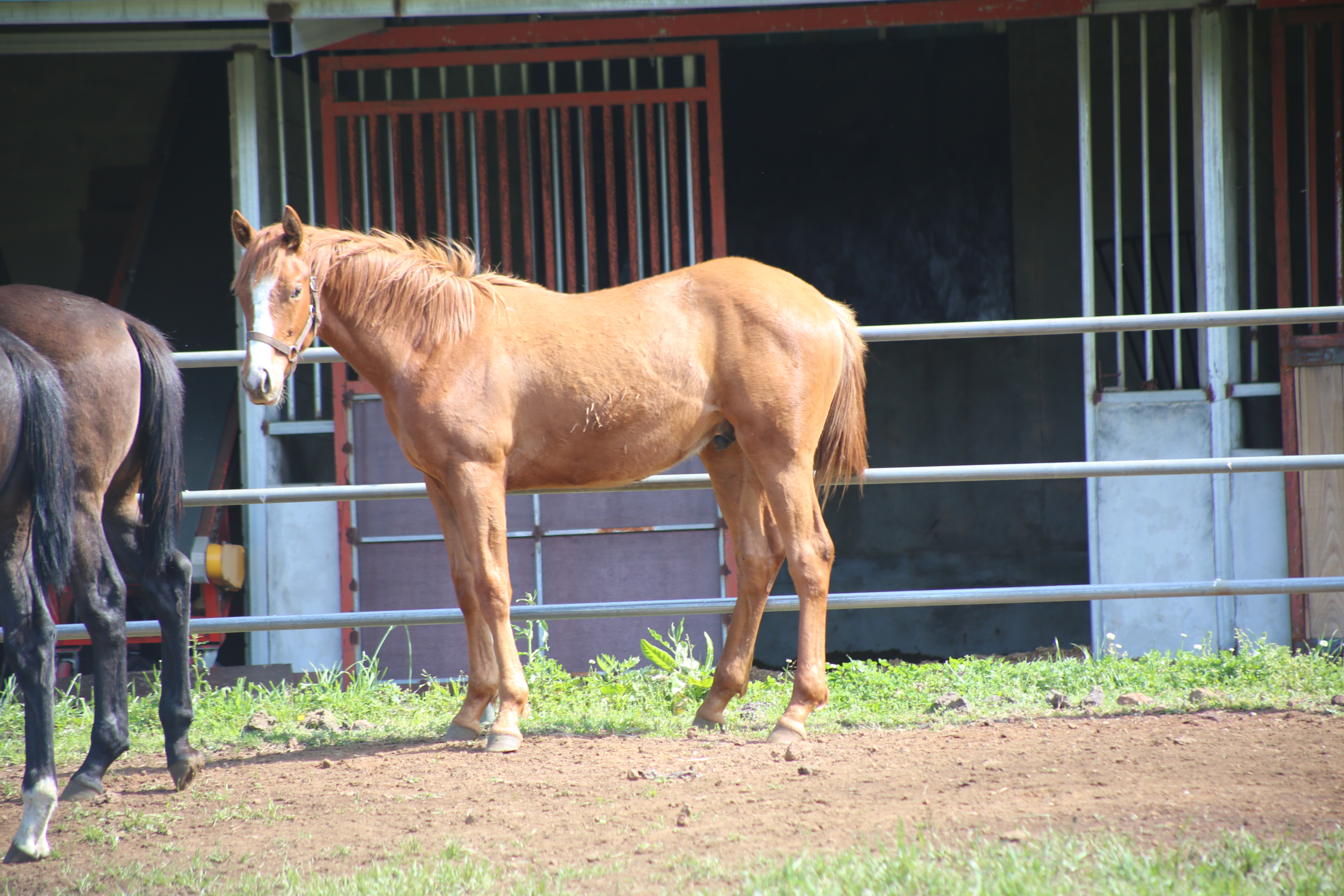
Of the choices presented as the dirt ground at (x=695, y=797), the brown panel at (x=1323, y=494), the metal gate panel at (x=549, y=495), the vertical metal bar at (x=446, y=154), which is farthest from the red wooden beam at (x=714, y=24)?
the dirt ground at (x=695, y=797)

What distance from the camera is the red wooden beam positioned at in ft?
19.3

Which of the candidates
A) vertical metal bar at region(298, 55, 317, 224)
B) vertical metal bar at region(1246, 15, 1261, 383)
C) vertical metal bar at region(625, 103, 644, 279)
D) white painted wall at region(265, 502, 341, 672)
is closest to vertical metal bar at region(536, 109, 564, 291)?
vertical metal bar at region(625, 103, 644, 279)

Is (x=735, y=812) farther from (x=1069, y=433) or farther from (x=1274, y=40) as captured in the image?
(x=1069, y=433)

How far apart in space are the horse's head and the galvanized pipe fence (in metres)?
0.55

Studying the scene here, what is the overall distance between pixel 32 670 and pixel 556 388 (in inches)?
66.3

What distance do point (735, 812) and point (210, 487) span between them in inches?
211

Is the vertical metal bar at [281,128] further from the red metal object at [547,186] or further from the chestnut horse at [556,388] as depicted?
the chestnut horse at [556,388]

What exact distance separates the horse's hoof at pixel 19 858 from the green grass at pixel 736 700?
3.40 ft

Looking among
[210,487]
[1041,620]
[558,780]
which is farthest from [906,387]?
[558,780]

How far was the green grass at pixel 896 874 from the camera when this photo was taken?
6.92 feet

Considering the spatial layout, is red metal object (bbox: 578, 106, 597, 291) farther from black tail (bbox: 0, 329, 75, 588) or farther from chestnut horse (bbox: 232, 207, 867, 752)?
black tail (bbox: 0, 329, 75, 588)

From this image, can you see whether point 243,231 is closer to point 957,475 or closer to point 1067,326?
point 957,475

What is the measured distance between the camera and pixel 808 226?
930cm

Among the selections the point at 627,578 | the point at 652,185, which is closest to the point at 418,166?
the point at 652,185
